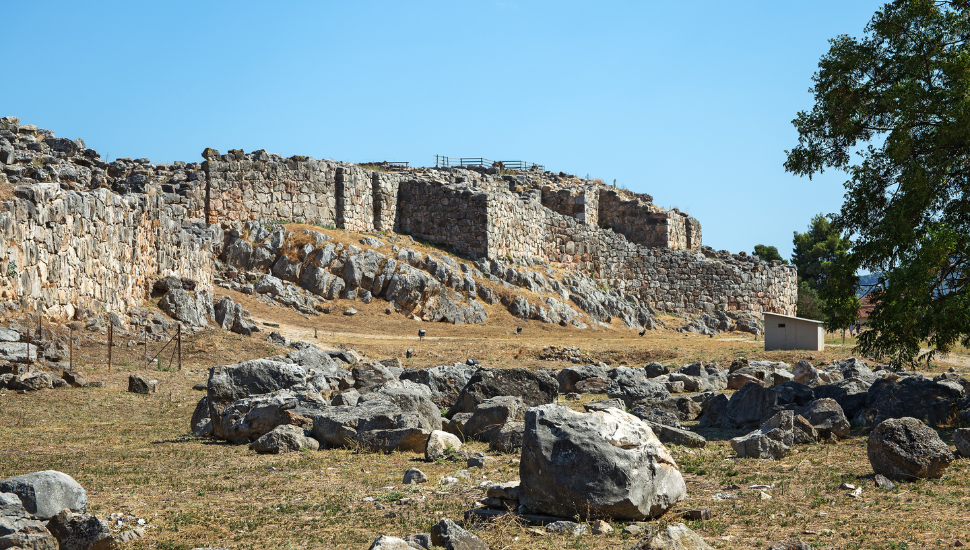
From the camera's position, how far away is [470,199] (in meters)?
47.0

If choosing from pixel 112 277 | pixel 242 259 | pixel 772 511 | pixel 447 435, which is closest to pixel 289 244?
pixel 242 259

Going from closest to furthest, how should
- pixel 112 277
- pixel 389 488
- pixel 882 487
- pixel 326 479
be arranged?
pixel 882 487
pixel 389 488
pixel 326 479
pixel 112 277

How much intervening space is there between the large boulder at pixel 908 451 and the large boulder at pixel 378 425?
6.24m

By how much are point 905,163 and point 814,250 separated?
65994 mm

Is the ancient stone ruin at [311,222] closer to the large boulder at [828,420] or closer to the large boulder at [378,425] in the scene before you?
the large boulder at [378,425]

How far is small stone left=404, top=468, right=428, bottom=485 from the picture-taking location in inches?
431

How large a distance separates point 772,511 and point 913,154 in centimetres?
865

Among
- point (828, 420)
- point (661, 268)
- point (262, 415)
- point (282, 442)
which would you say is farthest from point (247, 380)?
point (661, 268)

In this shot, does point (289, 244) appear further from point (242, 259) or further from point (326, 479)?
point (326, 479)

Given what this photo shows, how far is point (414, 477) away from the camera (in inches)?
433

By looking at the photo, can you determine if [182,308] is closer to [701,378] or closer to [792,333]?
[701,378]

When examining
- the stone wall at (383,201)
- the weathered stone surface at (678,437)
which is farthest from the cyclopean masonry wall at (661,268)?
the weathered stone surface at (678,437)

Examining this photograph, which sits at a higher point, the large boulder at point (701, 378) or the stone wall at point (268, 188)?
the stone wall at point (268, 188)

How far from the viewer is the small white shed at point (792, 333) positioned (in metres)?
33.3
